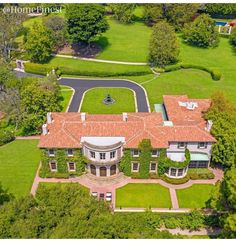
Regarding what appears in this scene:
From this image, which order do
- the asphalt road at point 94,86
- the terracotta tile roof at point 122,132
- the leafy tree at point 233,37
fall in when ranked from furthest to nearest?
the leafy tree at point 233,37 → the asphalt road at point 94,86 → the terracotta tile roof at point 122,132

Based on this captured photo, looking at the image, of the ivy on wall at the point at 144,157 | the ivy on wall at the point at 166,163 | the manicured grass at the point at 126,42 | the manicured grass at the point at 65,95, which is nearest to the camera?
the ivy on wall at the point at 144,157

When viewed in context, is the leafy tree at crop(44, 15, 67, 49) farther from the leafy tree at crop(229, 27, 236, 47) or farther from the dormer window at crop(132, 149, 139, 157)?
the dormer window at crop(132, 149, 139, 157)

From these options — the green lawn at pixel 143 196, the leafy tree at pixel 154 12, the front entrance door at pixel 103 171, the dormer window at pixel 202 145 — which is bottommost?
the green lawn at pixel 143 196

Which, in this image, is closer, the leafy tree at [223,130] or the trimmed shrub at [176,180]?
the leafy tree at [223,130]

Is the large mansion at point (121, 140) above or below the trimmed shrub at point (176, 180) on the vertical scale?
above

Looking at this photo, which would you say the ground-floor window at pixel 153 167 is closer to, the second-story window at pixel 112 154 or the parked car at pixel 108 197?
the second-story window at pixel 112 154

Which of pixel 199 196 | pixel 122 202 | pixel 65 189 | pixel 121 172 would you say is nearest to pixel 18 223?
pixel 65 189

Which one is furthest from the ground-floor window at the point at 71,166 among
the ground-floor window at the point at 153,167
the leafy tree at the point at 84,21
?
the leafy tree at the point at 84,21
